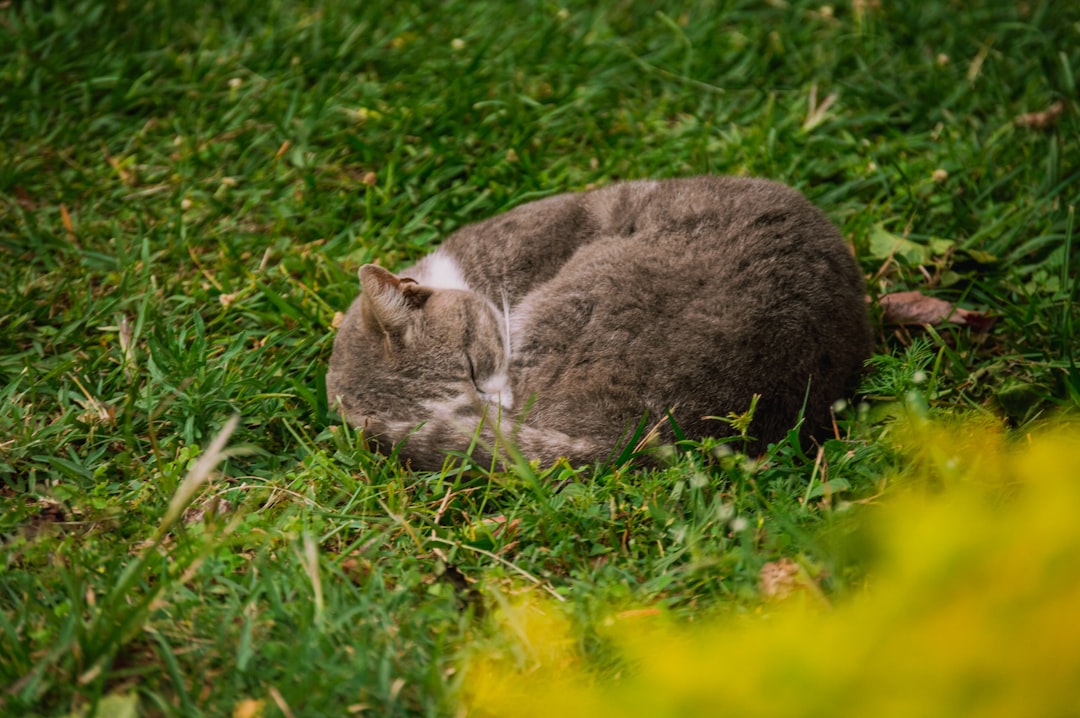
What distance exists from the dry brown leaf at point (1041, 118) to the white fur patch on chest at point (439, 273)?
3201mm

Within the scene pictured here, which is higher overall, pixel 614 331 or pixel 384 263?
pixel 614 331

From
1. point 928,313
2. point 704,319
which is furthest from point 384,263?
point 928,313

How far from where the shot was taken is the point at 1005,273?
4.21 metres

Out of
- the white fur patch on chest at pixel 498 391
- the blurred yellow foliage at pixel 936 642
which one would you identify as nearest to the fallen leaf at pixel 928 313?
→ the white fur patch on chest at pixel 498 391

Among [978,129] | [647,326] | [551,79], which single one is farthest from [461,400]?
[978,129]

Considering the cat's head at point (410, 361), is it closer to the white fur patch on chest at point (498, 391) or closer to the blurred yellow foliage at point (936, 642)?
the white fur patch on chest at point (498, 391)

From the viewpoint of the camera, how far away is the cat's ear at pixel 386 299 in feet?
11.3

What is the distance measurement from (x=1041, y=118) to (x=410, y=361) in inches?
145

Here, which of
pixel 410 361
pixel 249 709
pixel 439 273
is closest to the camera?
pixel 249 709

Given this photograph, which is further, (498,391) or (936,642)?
(498,391)

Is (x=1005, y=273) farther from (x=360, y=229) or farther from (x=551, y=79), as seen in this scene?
(x=360, y=229)

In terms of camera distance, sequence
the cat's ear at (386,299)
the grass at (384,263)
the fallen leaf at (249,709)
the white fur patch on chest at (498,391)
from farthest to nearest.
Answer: the cat's ear at (386,299) → the white fur patch on chest at (498,391) → the grass at (384,263) → the fallen leaf at (249,709)

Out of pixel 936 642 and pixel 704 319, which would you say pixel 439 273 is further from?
pixel 936 642

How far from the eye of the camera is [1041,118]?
4.79 meters
